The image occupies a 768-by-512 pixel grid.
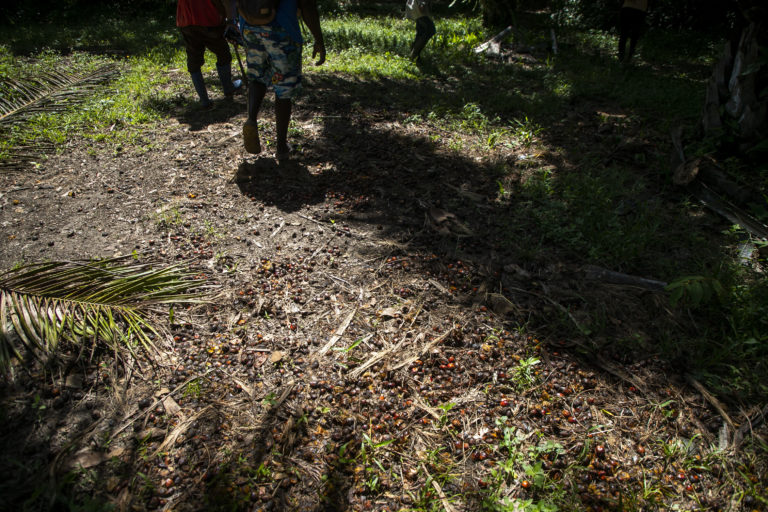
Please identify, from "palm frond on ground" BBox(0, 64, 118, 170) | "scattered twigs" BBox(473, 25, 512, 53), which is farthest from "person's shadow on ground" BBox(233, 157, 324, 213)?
"scattered twigs" BBox(473, 25, 512, 53)

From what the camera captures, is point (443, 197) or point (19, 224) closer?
point (19, 224)

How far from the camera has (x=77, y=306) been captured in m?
2.46

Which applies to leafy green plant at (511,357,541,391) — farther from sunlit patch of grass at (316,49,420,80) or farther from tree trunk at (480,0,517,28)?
tree trunk at (480,0,517,28)

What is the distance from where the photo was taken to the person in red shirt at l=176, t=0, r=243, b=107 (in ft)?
16.1

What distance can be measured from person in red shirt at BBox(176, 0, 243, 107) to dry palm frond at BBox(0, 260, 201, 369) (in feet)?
11.2

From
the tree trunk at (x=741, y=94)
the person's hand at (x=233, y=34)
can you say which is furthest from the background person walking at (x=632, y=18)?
the person's hand at (x=233, y=34)

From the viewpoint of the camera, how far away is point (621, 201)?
12.0ft

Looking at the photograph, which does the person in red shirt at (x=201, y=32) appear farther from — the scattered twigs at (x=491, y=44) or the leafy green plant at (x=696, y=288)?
the scattered twigs at (x=491, y=44)

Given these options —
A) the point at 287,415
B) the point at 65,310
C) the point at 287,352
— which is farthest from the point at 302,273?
the point at 65,310

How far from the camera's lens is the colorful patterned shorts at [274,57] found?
3.60 metres

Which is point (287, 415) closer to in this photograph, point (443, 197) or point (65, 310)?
point (65, 310)

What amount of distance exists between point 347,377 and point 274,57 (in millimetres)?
2894

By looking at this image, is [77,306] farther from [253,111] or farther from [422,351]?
[253,111]

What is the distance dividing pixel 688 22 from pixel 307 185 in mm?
12115
